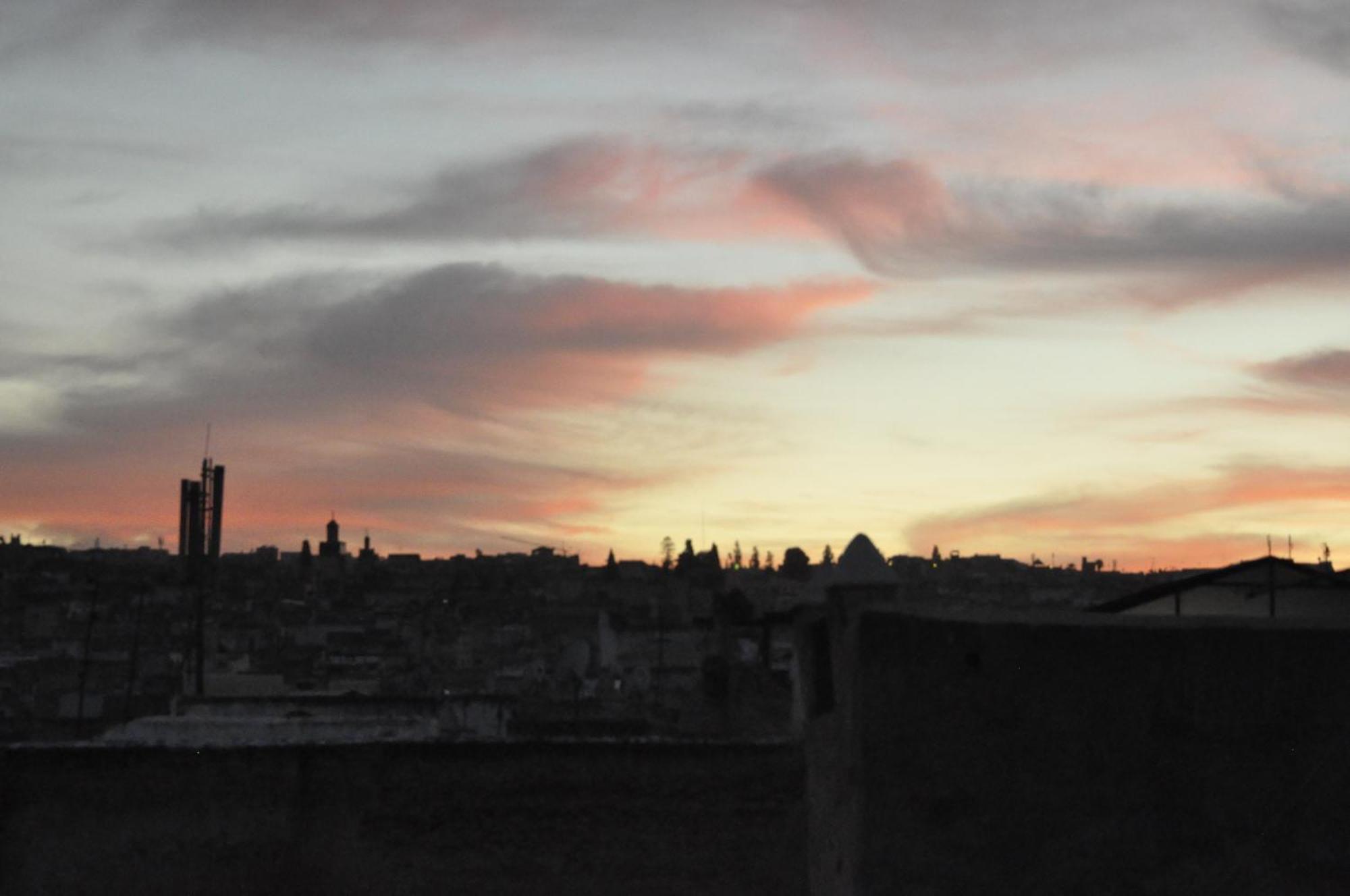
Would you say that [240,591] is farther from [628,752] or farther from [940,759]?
[940,759]

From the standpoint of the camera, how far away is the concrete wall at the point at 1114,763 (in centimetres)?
1043

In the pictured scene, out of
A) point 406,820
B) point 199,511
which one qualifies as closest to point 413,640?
point 199,511

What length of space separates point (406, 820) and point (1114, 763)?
7.95m

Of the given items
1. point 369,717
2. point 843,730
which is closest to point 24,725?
point 369,717

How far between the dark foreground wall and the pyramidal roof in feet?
5.86

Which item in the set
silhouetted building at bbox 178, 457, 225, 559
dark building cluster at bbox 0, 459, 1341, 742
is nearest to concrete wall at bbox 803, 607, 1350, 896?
dark building cluster at bbox 0, 459, 1341, 742

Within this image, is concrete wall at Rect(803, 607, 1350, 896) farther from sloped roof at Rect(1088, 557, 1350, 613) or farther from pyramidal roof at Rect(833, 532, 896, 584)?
sloped roof at Rect(1088, 557, 1350, 613)

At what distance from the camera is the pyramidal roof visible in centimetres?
1573

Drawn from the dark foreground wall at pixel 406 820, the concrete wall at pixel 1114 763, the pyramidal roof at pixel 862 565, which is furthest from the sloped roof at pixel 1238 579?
the concrete wall at pixel 1114 763

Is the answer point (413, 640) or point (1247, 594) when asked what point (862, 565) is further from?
point (413, 640)

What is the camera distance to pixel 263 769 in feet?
55.2

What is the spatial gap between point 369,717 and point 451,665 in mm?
39898

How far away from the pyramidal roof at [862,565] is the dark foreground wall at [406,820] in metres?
1.79

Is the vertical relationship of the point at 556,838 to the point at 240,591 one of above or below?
below
